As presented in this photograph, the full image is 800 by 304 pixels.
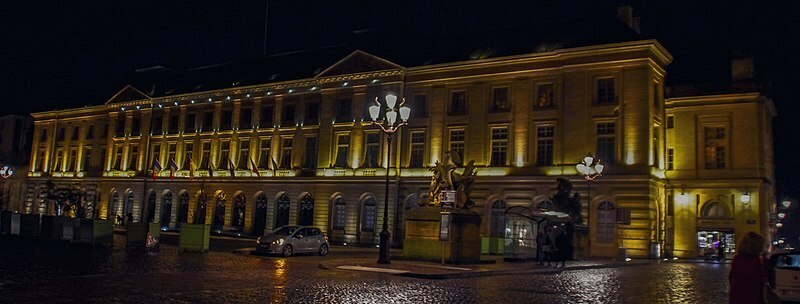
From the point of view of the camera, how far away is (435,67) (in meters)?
46.8

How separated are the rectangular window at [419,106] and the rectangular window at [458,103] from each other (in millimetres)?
1842

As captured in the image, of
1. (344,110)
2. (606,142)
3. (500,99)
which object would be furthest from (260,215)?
(606,142)

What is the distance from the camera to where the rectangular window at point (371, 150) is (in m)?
48.9

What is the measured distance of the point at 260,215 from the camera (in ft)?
179

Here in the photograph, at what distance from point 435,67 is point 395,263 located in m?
24.1

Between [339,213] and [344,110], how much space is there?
7.18 metres

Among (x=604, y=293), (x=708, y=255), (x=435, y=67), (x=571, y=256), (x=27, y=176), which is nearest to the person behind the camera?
(x=604, y=293)

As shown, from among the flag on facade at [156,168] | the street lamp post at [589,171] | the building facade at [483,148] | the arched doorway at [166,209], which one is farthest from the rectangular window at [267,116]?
the street lamp post at [589,171]

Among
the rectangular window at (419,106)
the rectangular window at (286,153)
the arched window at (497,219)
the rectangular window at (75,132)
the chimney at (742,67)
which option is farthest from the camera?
the rectangular window at (75,132)

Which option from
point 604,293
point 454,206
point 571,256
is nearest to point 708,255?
point 571,256

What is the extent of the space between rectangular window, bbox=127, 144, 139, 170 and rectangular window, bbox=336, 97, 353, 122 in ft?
75.2

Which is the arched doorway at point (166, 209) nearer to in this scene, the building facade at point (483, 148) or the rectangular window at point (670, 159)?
the building facade at point (483, 148)

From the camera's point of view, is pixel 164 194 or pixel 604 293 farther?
pixel 164 194

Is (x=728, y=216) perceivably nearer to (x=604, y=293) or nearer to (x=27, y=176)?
(x=604, y=293)
